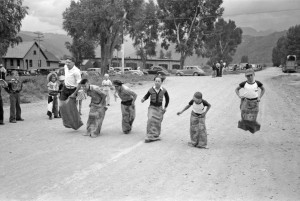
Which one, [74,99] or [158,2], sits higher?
[158,2]

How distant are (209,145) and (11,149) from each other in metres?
4.42

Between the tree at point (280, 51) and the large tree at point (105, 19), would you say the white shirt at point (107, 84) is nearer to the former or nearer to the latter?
the large tree at point (105, 19)

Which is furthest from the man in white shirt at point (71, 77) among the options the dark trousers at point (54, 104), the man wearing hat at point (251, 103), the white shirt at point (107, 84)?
the white shirt at point (107, 84)

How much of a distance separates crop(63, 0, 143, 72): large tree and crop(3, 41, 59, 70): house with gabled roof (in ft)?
102

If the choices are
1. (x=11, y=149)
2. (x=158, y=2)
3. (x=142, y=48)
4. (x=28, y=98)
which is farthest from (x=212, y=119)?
(x=142, y=48)

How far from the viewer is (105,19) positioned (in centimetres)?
4175

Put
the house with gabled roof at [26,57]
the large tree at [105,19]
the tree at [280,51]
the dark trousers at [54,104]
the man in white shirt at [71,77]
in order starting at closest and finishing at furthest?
the man in white shirt at [71,77]
the dark trousers at [54,104]
the large tree at [105,19]
the house with gabled roof at [26,57]
the tree at [280,51]

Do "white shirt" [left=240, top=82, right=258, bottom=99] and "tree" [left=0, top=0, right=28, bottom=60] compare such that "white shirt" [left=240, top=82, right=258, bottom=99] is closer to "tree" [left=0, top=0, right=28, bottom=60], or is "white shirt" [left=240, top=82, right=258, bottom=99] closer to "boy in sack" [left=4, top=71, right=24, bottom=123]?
"boy in sack" [left=4, top=71, right=24, bottom=123]

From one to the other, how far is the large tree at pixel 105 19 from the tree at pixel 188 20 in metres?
17.2

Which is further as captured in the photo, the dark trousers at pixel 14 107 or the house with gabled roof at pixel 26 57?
the house with gabled roof at pixel 26 57

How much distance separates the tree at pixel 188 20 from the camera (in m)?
61.0

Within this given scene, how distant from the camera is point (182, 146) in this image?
8.18 metres

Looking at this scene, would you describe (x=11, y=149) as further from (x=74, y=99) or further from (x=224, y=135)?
(x=224, y=135)

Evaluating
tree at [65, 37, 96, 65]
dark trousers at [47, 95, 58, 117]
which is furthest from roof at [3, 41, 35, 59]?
dark trousers at [47, 95, 58, 117]
